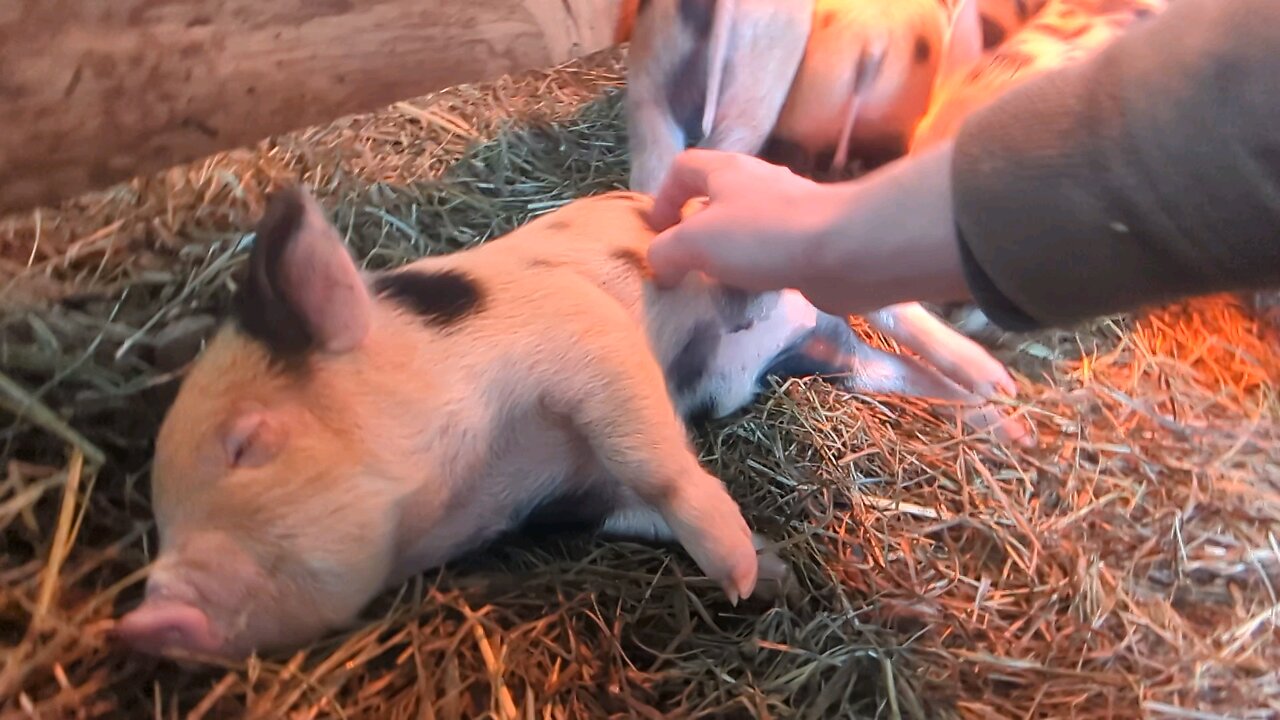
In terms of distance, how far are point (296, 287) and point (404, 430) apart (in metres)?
0.20

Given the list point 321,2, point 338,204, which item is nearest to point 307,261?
point 321,2

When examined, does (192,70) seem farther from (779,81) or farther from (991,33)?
(991,33)

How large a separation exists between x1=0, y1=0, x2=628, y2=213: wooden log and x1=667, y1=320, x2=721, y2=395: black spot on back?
0.70 meters

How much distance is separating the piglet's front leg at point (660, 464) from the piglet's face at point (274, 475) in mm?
276

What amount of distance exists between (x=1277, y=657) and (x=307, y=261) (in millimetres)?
1471

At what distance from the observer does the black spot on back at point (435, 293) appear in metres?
1.24

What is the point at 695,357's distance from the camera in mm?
1513

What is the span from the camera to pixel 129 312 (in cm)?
144

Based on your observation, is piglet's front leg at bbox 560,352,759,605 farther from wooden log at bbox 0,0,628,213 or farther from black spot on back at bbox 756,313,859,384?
wooden log at bbox 0,0,628,213

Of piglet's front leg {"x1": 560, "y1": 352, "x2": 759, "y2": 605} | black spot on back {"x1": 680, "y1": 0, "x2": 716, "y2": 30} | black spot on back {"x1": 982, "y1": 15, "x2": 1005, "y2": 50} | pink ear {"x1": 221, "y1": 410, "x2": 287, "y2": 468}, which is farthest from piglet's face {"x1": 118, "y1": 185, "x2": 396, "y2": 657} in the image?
black spot on back {"x1": 982, "y1": 15, "x2": 1005, "y2": 50}

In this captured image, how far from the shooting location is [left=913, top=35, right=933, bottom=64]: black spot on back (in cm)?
204

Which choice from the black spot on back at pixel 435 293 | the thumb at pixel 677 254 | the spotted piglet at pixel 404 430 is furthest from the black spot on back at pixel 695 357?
the black spot on back at pixel 435 293

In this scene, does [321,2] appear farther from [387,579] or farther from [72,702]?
[72,702]

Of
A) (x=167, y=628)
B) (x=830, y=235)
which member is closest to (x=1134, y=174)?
(x=830, y=235)
